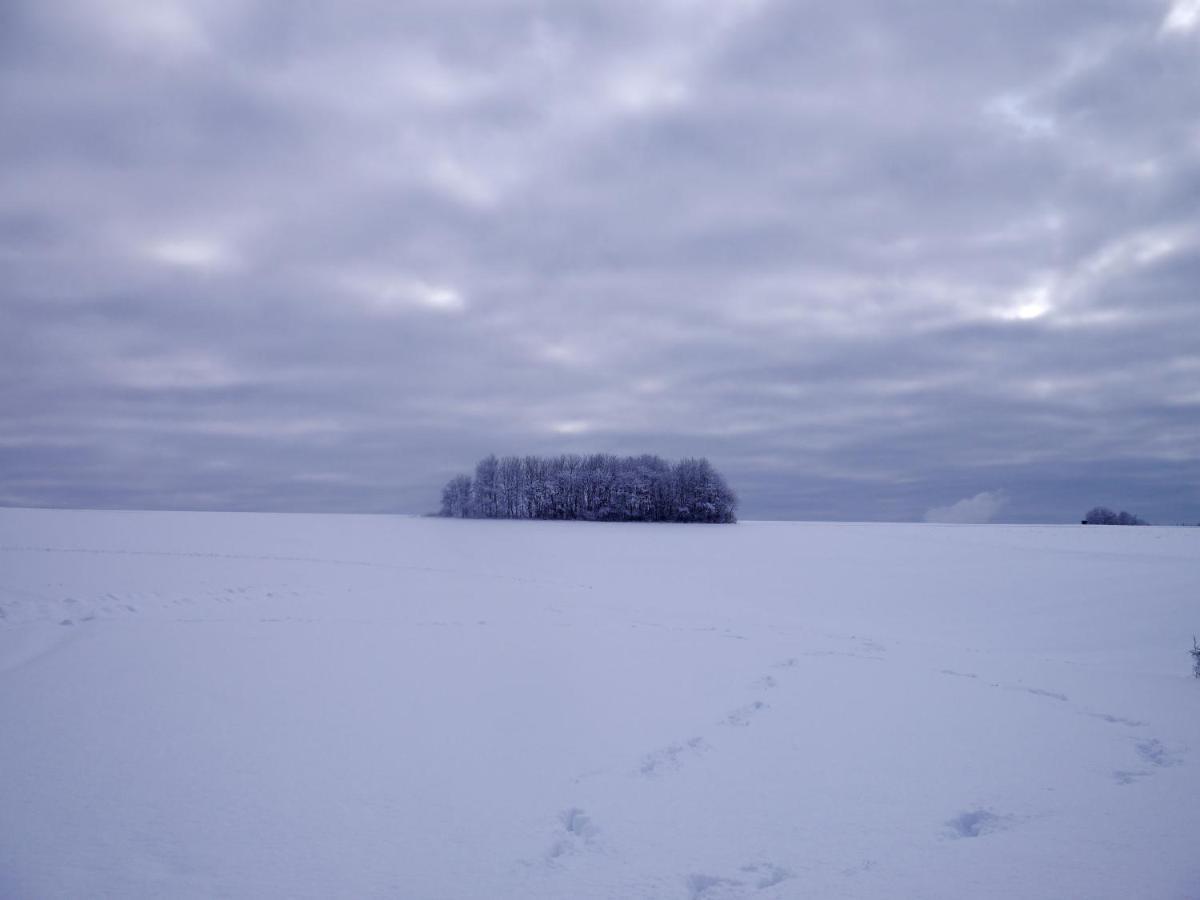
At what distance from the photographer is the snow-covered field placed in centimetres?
376

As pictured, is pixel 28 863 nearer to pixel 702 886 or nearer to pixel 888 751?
pixel 702 886

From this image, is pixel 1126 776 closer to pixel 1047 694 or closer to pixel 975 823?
pixel 975 823

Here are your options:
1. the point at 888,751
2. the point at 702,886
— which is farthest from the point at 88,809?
the point at 888,751

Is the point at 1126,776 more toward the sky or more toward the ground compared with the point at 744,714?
more toward the ground

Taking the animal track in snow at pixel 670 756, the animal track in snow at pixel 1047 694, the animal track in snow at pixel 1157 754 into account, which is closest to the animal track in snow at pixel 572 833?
the animal track in snow at pixel 670 756

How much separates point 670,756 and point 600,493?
48139 millimetres

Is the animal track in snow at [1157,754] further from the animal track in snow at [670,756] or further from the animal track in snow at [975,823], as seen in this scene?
the animal track in snow at [670,756]

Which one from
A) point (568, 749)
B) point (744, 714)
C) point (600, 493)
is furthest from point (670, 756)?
point (600, 493)

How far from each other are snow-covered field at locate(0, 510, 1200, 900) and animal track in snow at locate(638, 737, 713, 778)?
2cm

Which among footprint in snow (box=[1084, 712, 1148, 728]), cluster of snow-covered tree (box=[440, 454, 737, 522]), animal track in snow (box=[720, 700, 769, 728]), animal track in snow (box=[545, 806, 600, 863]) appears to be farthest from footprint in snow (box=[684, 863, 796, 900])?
cluster of snow-covered tree (box=[440, 454, 737, 522])

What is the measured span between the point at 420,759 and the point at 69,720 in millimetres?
2603

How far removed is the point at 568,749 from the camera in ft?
18.0

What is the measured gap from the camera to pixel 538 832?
4.19 m

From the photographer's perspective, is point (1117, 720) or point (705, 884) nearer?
point (705, 884)
